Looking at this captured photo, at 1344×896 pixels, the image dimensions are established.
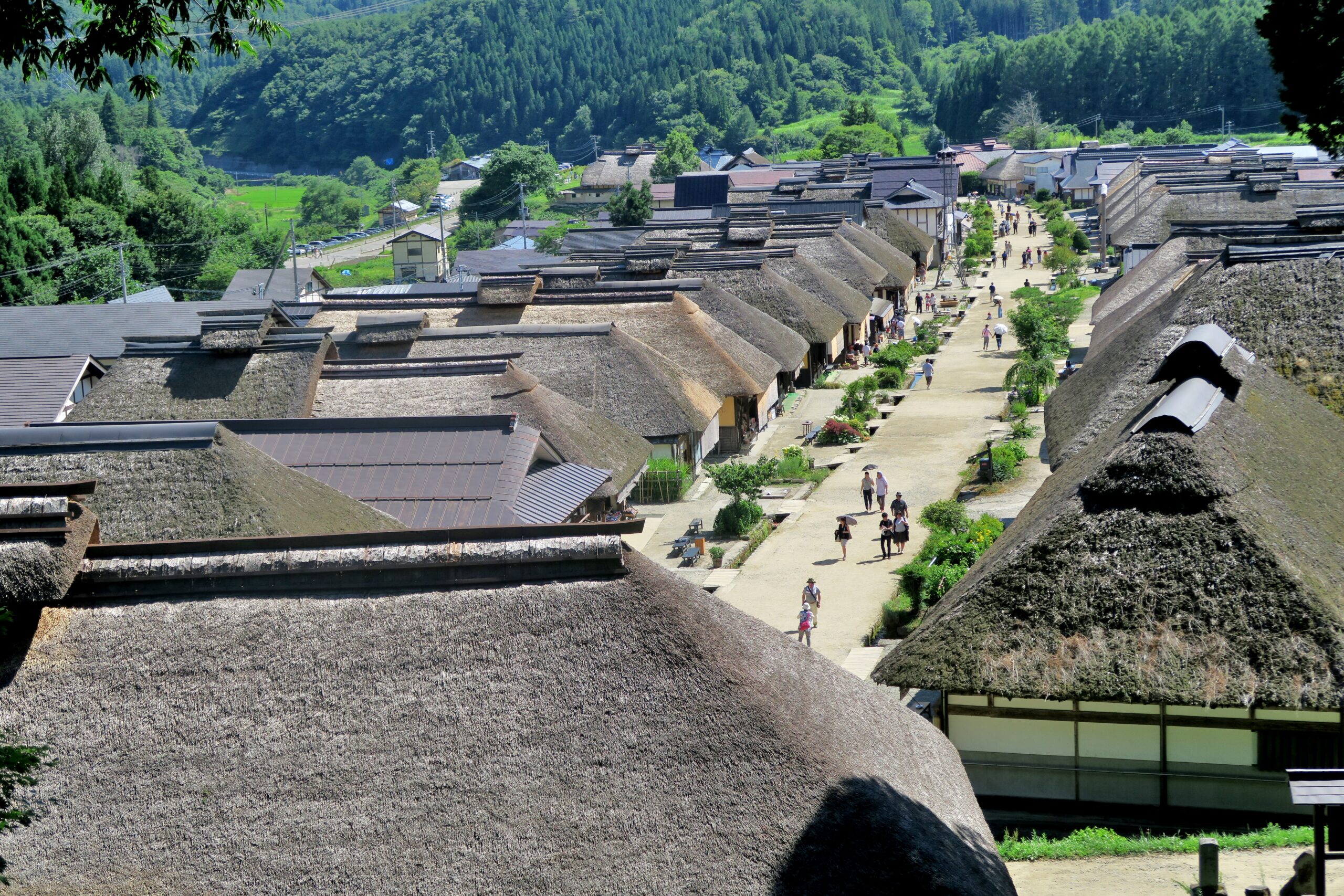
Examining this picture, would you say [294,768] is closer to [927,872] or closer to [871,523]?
[927,872]

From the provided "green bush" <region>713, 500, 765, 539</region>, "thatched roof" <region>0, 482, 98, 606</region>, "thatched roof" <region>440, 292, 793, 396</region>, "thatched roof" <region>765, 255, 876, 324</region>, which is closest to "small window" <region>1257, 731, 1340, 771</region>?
"thatched roof" <region>0, 482, 98, 606</region>

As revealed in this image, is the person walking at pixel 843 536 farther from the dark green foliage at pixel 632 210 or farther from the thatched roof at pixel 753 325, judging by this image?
the dark green foliage at pixel 632 210

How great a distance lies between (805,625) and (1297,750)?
873 cm

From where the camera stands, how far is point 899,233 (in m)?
65.1

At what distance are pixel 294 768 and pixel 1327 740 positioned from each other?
998 centimetres

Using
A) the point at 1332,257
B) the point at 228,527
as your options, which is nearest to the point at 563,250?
the point at 1332,257

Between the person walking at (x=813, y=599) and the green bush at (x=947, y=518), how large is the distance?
12.1 ft

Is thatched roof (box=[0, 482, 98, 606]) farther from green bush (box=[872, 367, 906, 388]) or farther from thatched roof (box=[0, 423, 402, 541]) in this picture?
green bush (box=[872, 367, 906, 388])

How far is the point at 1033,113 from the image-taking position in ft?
499

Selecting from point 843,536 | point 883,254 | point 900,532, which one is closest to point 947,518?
point 900,532

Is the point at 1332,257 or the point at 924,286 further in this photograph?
the point at 924,286

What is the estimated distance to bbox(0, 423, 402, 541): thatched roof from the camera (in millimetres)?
13539

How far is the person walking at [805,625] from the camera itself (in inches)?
826

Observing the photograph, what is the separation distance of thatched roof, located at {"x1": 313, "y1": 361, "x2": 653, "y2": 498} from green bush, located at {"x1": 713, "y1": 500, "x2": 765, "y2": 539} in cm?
280
